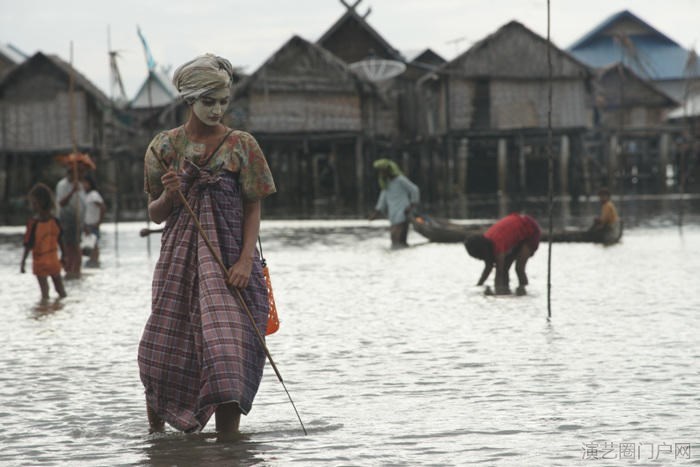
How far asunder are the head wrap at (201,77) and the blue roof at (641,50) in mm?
64615

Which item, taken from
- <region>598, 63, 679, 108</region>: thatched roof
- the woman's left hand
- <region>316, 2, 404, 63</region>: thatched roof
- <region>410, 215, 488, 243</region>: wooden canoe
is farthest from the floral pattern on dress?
<region>598, 63, 679, 108</region>: thatched roof

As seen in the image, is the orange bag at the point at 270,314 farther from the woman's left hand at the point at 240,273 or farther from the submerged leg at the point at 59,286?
the submerged leg at the point at 59,286

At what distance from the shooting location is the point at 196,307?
5.19 meters

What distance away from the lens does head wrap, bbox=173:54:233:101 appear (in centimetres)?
521

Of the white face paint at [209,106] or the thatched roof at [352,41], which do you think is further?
the thatched roof at [352,41]

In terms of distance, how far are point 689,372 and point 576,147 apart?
1573 inches

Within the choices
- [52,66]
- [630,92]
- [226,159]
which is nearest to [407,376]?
[226,159]

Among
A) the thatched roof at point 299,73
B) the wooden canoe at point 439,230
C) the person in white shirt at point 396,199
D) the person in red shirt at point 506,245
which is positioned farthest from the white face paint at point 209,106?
the thatched roof at point 299,73

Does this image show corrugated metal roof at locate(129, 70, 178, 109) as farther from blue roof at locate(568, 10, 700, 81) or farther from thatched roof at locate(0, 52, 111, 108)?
blue roof at locate(568, 10, 700, 81)

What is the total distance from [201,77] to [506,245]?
651cm

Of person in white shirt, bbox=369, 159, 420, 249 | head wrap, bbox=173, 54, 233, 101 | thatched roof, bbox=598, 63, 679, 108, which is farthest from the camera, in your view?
thatched roof, bbox=598, 63, 679, 108

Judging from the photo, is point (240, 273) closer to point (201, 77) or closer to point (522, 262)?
point (201, 77)

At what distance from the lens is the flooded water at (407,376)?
5109mm

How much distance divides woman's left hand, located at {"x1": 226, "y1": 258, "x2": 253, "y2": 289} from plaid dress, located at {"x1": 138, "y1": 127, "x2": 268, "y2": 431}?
40mm
